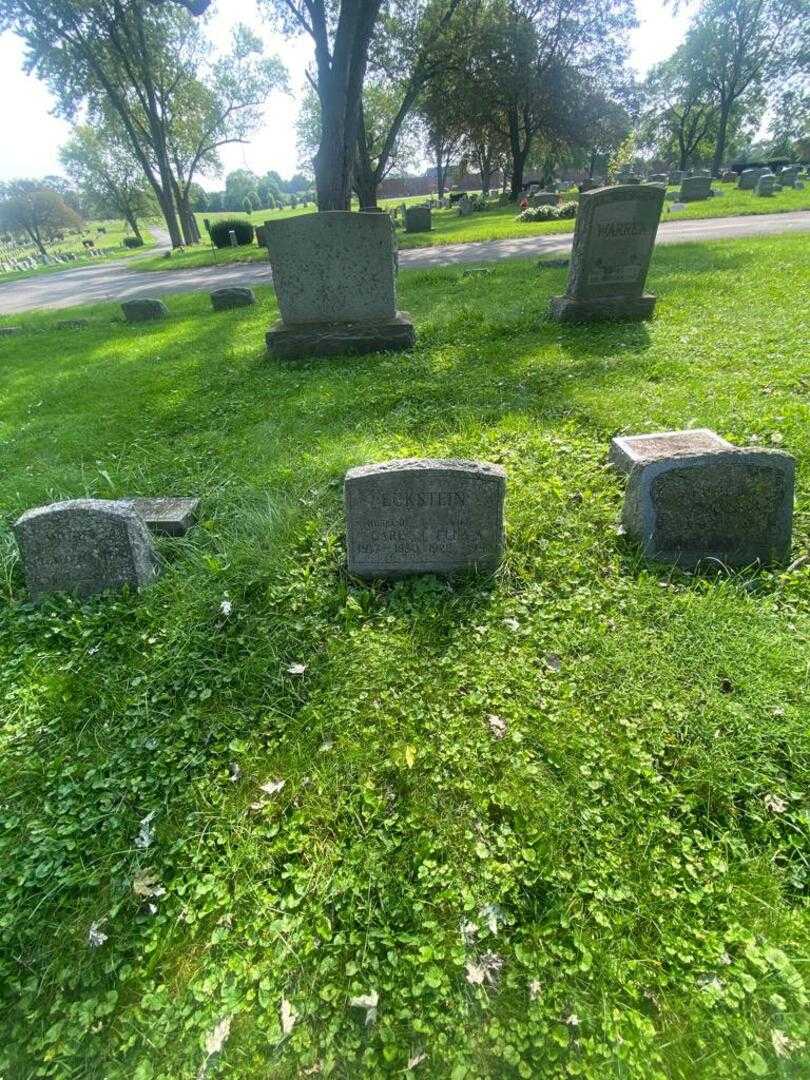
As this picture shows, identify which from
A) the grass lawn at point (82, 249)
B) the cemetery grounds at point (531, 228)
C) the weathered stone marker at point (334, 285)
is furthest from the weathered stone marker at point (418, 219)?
the grass lawn at point (82, 249)

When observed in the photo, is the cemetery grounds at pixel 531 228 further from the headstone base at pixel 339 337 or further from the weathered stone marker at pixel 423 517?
the weathered stone marker at pixel 423 517

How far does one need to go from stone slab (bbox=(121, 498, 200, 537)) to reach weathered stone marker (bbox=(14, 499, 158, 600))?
1.13 feet

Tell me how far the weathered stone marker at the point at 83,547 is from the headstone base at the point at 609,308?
252 inches

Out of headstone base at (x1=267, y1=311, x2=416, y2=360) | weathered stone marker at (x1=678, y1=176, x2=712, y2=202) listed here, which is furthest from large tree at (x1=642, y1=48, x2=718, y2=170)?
headstone base at (x1=267, y1=311, x2=416, y2=360)

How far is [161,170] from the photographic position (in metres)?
27.2

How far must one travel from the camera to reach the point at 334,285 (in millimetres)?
7121

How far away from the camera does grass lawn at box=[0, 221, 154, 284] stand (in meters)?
30.1

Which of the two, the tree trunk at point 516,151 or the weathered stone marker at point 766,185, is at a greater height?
the tree trunk at point 516,151

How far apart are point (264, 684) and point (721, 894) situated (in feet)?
6.85

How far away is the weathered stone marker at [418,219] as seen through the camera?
71.7 ft

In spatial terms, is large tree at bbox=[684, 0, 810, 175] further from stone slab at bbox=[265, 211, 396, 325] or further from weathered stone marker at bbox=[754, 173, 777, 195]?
stone slab at bbox=[265, 211, 396, 325]

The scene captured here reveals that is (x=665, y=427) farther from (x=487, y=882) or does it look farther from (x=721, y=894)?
(x=487, y=882)

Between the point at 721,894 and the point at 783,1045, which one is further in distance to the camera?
the point at 721,894

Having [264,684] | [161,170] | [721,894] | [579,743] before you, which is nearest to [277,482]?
[264,684]
